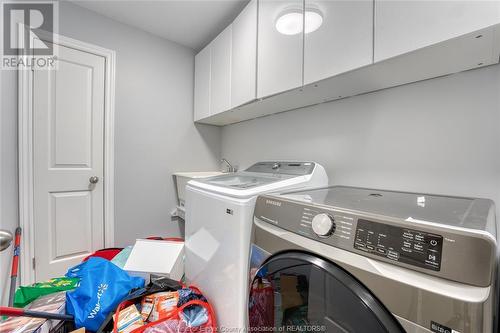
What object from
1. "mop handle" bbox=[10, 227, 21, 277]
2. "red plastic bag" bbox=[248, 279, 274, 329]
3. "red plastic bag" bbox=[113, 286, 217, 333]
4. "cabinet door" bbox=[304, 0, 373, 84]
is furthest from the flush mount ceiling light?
"mop handle" bbox=[10, 227, 21, 277]

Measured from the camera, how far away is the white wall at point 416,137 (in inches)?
37.3

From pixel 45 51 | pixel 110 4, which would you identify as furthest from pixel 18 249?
pixel 110 4

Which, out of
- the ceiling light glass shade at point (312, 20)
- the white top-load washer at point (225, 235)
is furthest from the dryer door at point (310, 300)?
the ceiling light glass shade at point (312, 20)

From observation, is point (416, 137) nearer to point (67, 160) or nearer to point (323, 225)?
point (323, 225)

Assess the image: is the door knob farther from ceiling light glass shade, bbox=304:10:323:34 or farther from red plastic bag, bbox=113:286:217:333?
ceiling light glass shade, bbox=304:10:323:34

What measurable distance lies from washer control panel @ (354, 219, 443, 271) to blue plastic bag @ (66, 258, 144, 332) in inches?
55.4

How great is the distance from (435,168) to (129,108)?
7.86 ft

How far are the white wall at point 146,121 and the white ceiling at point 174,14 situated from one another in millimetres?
106

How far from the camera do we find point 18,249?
1564 millimetres

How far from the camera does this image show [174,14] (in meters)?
1.85

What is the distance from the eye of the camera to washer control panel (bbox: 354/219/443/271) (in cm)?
50

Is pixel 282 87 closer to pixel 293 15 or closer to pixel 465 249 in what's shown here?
pixel 293 15
